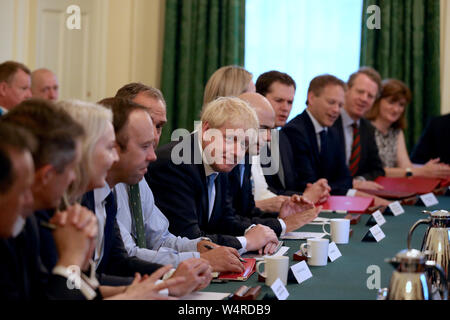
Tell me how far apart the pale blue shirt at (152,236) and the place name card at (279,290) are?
1.62ft

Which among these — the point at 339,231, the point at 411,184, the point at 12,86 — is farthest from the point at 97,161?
the point at 12,86

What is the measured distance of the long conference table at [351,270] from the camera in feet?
6.38

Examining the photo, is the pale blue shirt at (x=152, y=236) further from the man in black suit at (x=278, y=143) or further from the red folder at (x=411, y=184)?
the red folder at (x=411, y=184)

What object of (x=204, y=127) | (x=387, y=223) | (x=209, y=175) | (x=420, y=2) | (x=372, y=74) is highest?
(x=420, y=2)

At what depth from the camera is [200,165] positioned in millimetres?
2734

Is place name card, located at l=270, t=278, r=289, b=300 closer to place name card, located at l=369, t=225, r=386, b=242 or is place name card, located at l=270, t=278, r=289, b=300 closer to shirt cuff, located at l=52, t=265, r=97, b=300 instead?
shirt cuff, located at l=52, t=265, r=97, b=300

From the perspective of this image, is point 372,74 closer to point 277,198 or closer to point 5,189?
point 277,198

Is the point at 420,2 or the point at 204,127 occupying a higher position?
the point at 420,2

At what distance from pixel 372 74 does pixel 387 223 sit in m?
2.46

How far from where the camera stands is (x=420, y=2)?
6379 millimetres

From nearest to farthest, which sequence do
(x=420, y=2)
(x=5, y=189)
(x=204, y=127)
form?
1. (x=5, y=189)
2. (x=204, y=127)
3. (x=420, y=2)

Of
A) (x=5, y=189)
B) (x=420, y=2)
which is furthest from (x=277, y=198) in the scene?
(x=420, y=2)

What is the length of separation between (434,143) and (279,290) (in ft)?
15.0
